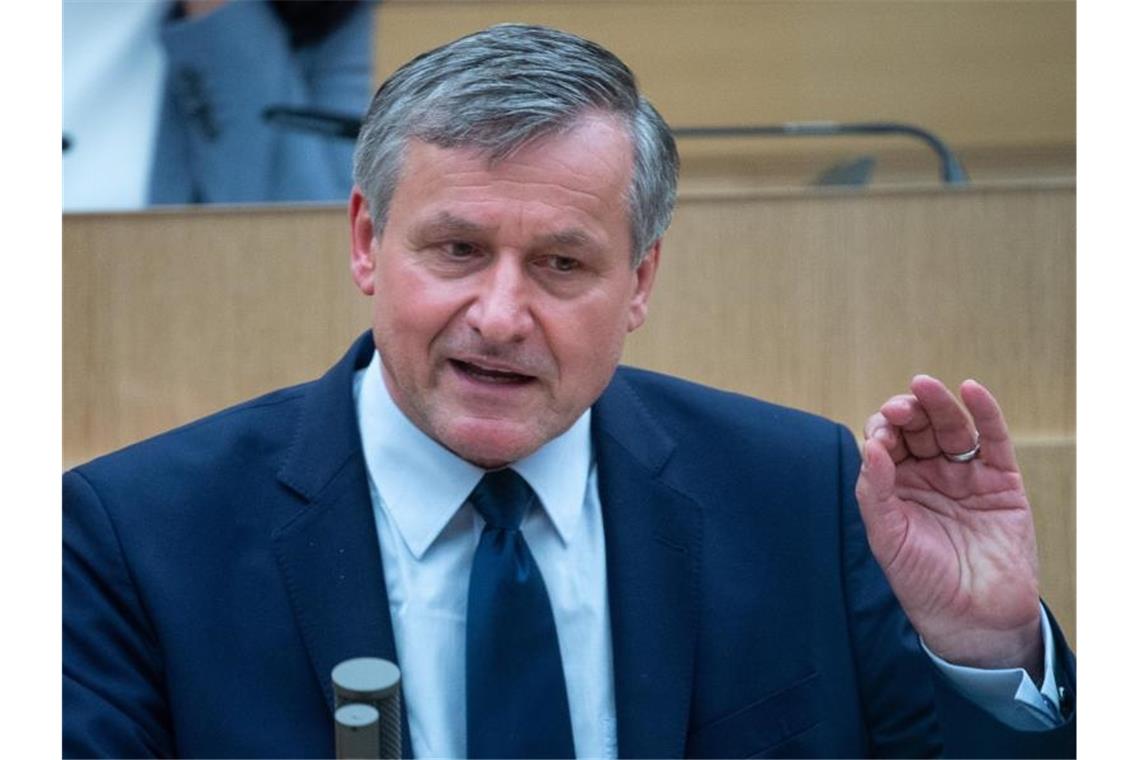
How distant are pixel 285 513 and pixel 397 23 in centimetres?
139

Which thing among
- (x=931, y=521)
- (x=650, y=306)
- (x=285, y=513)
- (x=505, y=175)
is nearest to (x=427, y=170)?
(x=505, y=175)

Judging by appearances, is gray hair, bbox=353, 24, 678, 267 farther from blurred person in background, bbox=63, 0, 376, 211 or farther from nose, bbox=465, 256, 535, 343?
blurred person in background, bbox=63, 0, 376, 211

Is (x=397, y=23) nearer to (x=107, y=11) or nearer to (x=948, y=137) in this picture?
(x=107, y=11)

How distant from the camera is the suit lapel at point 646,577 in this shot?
1.00m

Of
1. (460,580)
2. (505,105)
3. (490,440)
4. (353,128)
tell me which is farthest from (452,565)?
(353,128)

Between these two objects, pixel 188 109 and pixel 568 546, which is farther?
pixel 188 109

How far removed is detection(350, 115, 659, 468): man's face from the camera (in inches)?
36.9

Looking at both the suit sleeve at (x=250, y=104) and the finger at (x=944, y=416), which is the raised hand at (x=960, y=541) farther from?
the suit sleeve at (x=250, y=104)

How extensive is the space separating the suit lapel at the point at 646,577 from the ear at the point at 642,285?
0.09 meters

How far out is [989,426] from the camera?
0.98 meters

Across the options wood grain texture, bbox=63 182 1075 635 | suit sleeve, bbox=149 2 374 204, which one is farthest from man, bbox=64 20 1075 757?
suit sleeve, bbox=149 2 374 204

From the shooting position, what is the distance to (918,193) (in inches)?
64.6

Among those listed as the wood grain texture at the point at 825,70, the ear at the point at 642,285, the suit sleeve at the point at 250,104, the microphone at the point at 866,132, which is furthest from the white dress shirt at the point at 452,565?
the wood grain texture at the point at 825,70

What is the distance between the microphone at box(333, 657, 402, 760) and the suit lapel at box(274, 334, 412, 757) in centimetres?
43
